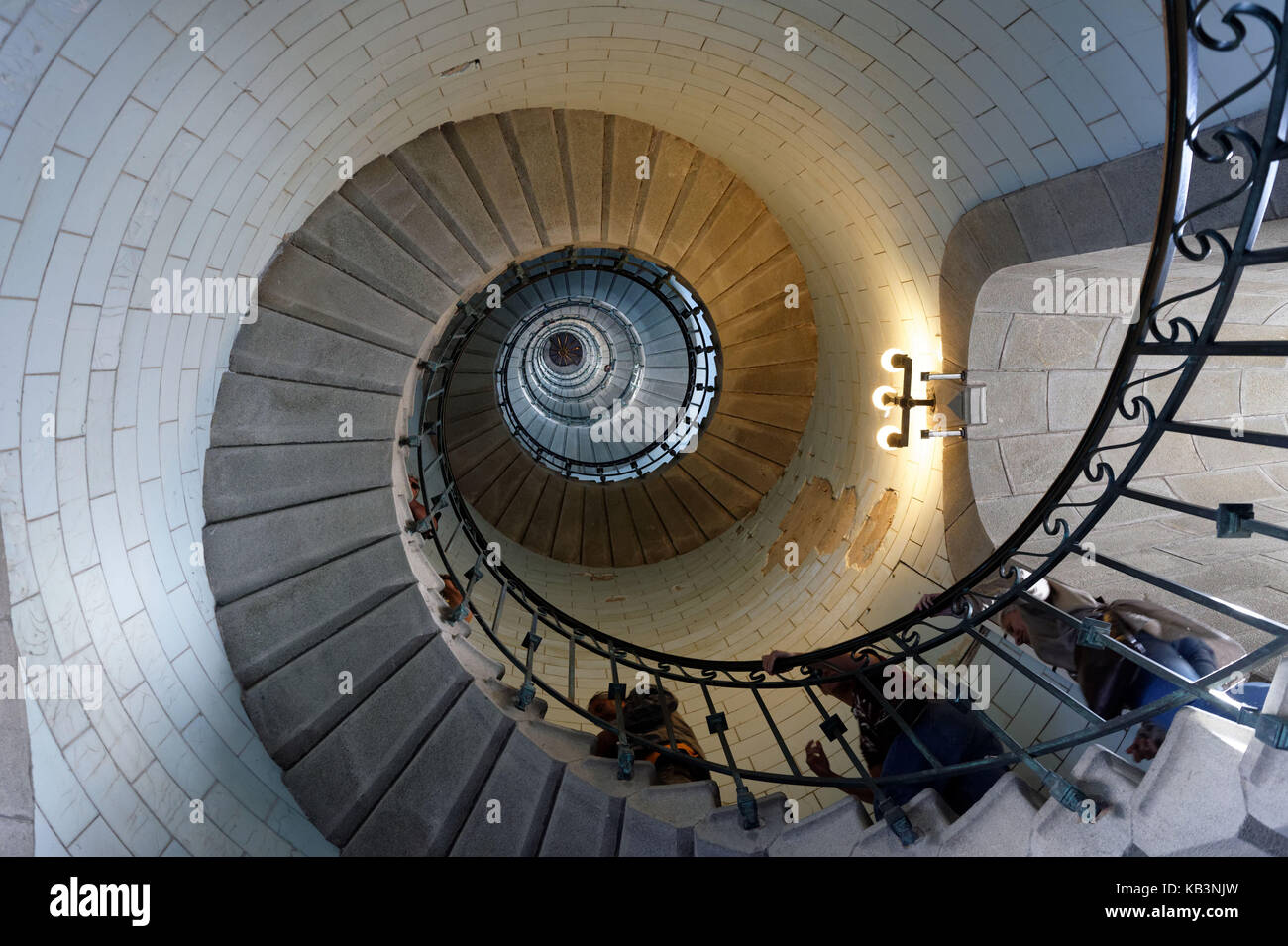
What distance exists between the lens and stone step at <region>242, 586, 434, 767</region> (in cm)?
407

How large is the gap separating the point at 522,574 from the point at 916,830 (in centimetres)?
630

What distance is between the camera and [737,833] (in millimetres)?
3611

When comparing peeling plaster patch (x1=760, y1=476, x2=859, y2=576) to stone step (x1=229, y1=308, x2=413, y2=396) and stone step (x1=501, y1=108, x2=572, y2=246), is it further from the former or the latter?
stone step (x1=229, y1=308, x2=413, y2=396)

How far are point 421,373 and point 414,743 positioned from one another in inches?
139

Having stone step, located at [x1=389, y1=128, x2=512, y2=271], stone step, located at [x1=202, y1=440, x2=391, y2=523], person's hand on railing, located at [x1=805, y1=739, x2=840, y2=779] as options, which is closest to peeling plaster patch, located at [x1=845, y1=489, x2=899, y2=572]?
person's hand on railing, located at [x1=805, y1=739, x2=840, y2=779]

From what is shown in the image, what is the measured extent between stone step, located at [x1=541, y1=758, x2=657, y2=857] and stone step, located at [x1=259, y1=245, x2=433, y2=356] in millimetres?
3096

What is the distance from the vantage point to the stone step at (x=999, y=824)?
268 centimetres

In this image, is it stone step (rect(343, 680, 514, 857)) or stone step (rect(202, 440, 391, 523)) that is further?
stone step (rect(343, 680, 514, 857))

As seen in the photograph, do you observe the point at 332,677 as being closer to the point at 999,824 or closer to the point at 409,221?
the point at 409,221

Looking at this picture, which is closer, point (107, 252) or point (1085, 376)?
point (107, 252)

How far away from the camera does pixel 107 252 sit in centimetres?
270

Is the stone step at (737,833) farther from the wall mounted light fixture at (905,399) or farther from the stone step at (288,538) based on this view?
the stone step at (288,538)
